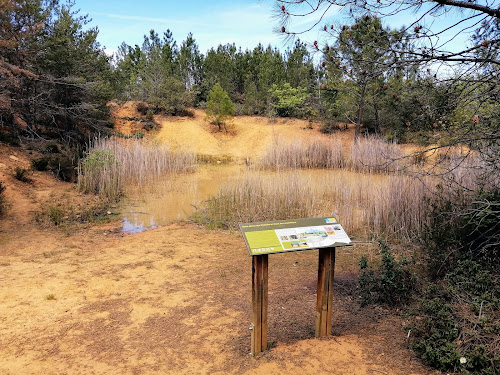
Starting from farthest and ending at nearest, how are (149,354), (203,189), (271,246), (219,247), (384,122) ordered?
(384,122) < (203,189) < (219,247) < (149,354) < (271,246)

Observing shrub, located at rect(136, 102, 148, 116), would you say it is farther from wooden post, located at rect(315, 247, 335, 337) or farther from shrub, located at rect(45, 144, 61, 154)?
wooden post, located at rect(315, 247, 335, 337)

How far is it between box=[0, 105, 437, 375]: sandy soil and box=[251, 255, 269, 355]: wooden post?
0.11 m

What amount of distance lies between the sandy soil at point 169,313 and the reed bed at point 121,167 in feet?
10.7

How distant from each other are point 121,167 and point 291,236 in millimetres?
8456

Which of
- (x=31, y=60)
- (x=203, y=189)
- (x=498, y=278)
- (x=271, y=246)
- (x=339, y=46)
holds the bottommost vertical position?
(x=203, y=189)

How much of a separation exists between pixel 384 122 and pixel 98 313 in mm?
17089

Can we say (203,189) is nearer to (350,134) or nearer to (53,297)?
(53,297)

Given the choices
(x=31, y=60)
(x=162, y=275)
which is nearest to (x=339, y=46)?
(x=162, y=275)

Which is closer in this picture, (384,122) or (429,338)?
(429,338)

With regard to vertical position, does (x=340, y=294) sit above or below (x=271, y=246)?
below

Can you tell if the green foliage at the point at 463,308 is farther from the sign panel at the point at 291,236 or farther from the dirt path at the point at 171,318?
the sign panel at the point at 291,236

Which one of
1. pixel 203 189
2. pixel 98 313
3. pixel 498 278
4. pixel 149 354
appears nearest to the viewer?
pixel 149 354

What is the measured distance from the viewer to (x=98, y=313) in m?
3.56

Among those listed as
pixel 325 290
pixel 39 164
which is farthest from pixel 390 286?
pixel 39 164
